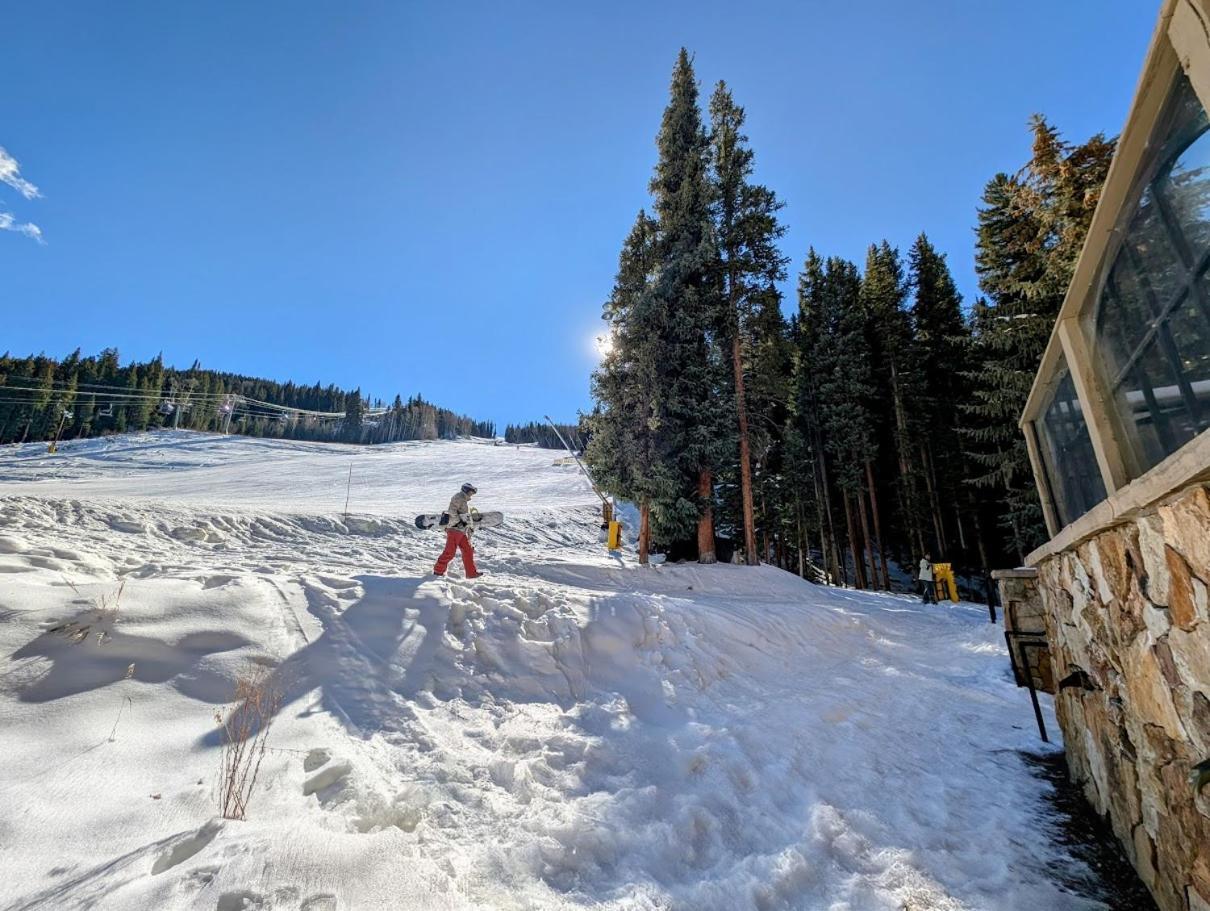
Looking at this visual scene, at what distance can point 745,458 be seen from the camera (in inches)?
623

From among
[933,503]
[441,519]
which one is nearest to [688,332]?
[441,519]

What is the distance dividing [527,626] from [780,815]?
3386 millimetres

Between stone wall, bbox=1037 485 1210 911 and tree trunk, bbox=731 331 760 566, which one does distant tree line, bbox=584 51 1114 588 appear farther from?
stone wall, bbox=1037 485 1210 911

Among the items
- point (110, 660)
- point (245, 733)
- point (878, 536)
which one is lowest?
point (245, 733)

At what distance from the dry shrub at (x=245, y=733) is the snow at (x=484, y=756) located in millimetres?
79

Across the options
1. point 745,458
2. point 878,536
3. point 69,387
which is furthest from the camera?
point 69,387

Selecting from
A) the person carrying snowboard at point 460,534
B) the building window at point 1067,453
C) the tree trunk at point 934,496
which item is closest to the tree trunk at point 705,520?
the person carrying snowboard at point 460,534

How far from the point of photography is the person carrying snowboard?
8.86m

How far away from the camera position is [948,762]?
4.17 m

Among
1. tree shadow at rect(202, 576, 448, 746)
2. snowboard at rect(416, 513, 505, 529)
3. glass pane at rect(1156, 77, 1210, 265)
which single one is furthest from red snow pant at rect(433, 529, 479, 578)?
glass pane at rect(1156, 77, 1210, 265)

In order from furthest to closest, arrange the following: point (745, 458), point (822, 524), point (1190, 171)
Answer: point (822, 524) < point (745, 458) < point (1190, 171)

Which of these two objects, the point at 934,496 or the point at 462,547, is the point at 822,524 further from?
the point at 462,547

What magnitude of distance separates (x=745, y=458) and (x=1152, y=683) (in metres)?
13.7

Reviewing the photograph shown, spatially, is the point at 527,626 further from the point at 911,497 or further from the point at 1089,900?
the point at 911,497
